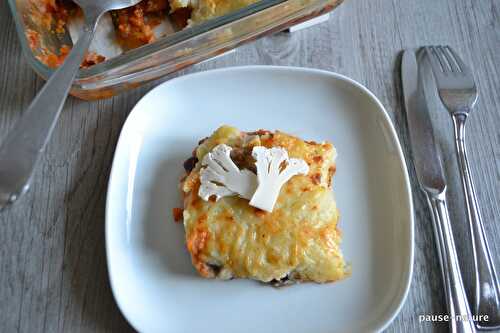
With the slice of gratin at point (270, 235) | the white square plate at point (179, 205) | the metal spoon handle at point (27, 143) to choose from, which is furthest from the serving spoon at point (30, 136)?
the slice of gratin at point (270, 235)

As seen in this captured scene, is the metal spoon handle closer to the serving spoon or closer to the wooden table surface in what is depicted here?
the serving spoon

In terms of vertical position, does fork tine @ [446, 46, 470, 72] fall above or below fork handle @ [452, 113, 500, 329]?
above

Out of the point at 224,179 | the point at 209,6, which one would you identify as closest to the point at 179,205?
the point at 224,179

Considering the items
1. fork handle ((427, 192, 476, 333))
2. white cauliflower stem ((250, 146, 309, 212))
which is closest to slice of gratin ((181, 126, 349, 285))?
white cauliflower stem ((250, 146, 309, 212))

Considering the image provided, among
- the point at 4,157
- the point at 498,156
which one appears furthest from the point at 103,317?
the point at 498,156

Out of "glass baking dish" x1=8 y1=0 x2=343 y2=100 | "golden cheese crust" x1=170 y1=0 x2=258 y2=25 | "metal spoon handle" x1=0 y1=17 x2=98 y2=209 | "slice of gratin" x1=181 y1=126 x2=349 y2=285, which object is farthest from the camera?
"golden cheese crust" x1=170 y1=0 x2=258 y2=25

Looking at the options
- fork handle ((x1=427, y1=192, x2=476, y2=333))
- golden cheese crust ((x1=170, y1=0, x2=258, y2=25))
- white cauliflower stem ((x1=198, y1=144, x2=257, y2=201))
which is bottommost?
fork handle ((x1=427, y1=192, x2=476, y2=333))

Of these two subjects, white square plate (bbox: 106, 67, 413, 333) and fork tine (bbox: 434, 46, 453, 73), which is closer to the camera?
white square plate (bbox: 106, 67, 413, 333)

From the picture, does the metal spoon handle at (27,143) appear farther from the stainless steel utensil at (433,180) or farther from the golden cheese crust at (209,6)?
the stainless steel utensil at (433,180)
